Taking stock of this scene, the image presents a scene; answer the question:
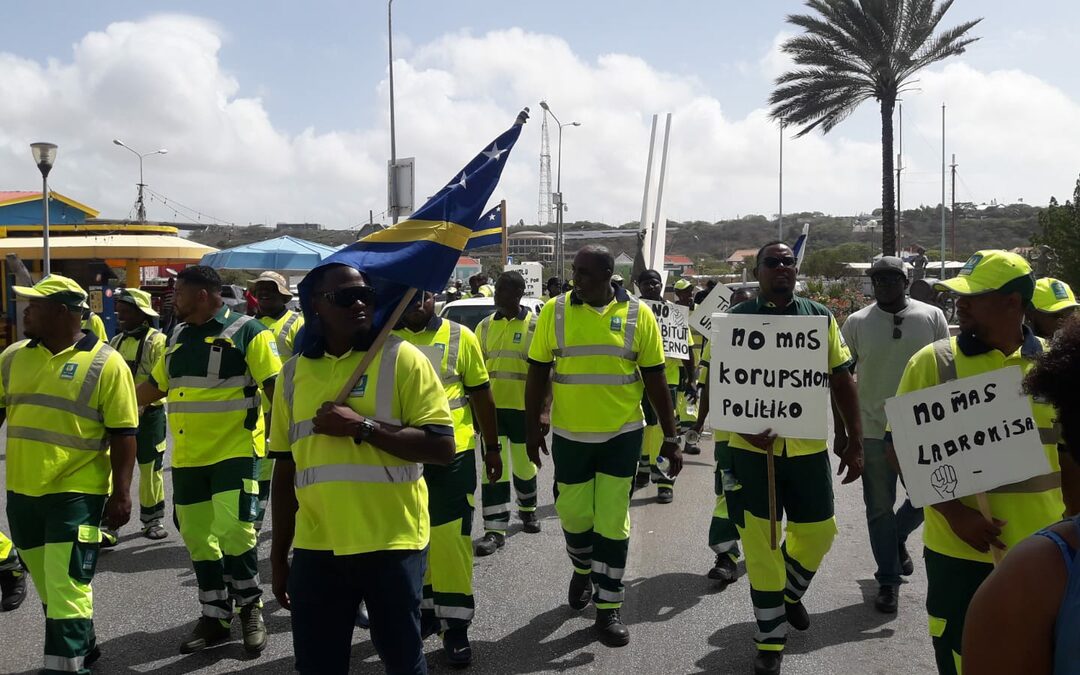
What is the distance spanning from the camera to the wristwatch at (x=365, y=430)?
3260 millimetres

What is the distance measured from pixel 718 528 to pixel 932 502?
3.05 meters

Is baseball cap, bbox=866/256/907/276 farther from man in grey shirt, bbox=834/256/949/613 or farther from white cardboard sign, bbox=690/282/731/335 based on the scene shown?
white cardboard sign, bbox=690/282/731/335

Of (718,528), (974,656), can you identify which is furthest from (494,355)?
(974,656)

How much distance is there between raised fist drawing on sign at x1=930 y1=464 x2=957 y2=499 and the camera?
11.4 feet

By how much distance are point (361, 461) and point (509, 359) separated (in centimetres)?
486

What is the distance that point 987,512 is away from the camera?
3.43 meters

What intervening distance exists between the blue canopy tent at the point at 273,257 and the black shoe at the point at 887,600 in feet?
46.0

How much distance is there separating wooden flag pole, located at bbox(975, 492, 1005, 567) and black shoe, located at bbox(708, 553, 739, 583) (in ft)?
9.84

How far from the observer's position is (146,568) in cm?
693

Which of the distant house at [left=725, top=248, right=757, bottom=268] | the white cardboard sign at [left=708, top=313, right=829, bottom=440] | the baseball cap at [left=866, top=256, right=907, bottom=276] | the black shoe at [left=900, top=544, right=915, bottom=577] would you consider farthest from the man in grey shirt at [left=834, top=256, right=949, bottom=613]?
the distant house at [left=725, top=248, right=757, bottom=268]

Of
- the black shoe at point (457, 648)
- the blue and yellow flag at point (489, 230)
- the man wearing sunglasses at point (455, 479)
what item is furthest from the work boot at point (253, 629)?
the blue and yellow flag at point (489, 230)

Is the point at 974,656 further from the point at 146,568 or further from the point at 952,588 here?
the point at 146,568

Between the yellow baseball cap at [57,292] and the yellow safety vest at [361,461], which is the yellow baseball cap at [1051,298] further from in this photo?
the yellow baseball cap at [57,292]

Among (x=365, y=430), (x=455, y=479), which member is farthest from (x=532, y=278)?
(x=365, y=430)
